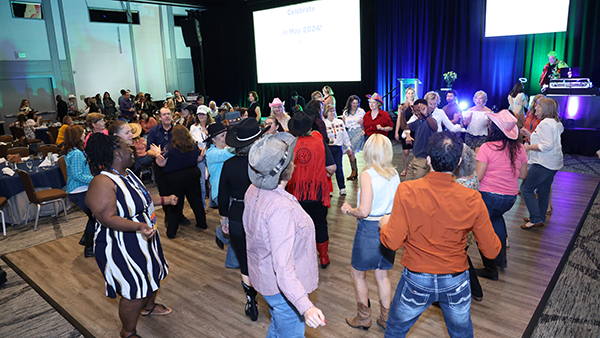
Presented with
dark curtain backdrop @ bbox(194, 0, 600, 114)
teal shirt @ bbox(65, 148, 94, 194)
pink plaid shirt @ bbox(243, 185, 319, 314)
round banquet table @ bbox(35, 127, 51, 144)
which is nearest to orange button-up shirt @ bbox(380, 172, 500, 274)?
pink plaid shirt @ bbox(243, 185, 319, 314)

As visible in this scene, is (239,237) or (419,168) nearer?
(239,237)

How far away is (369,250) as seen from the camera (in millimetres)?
2584

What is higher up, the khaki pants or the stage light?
the stage light

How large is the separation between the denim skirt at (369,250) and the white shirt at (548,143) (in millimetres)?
2553

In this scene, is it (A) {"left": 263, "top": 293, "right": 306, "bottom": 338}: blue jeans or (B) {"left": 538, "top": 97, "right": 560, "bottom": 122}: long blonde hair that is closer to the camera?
(A) {"left": 263, "top": 293, "right": 306, "bottom": 338}: blue jeans

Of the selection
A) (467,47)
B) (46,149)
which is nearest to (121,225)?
(46,149)

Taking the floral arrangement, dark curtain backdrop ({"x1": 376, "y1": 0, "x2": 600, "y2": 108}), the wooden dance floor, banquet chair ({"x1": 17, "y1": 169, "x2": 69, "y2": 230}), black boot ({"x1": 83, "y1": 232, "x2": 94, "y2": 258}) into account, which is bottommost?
the wooden dance floor

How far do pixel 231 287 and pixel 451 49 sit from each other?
9949 mm

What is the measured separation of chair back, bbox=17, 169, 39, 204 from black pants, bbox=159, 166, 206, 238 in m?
1.95

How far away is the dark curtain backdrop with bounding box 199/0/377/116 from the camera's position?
1269 centimetres

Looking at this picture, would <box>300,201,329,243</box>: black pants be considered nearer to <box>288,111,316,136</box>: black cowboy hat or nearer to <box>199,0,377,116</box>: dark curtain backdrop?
<box>288,111,316,136</box>: black cowboy hat

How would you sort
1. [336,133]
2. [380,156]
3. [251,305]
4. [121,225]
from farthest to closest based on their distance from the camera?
[336,133] → [251,305] → [380,156] → [121,225]

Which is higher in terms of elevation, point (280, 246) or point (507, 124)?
point (507, 124)

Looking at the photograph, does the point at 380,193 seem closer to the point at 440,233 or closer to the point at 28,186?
the point at 440,233
